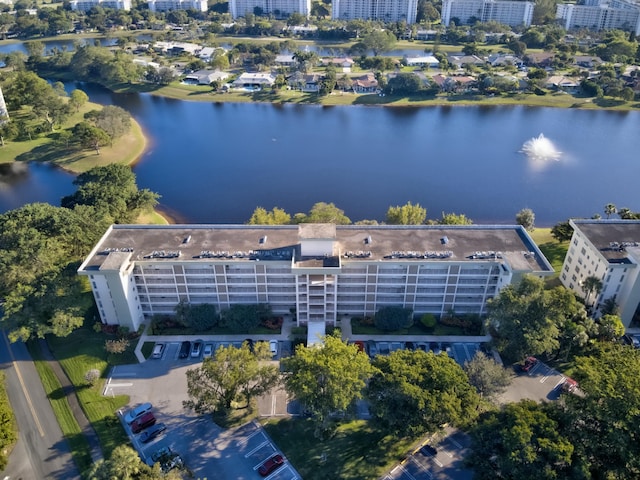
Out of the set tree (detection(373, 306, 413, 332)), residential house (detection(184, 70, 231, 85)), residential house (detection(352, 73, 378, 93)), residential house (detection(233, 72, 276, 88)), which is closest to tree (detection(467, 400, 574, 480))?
tree (detection(373, 306, 413, 332))

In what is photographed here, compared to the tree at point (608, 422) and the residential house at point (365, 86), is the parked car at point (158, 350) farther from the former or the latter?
the residential house at point (365, 86)

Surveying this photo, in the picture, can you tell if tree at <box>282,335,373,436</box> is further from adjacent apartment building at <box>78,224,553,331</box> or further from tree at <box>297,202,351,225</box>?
tree at <box>297,202,351,225</box>

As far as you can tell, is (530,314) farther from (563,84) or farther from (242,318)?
(563,84)

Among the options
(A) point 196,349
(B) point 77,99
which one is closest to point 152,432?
(A) point 196,349

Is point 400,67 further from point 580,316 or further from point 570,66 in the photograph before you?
point 580,316

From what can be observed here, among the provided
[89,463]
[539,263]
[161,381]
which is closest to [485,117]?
[539,263]

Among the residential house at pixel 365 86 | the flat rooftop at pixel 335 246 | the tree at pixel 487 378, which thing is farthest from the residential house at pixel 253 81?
the tree at pixel 487 378
